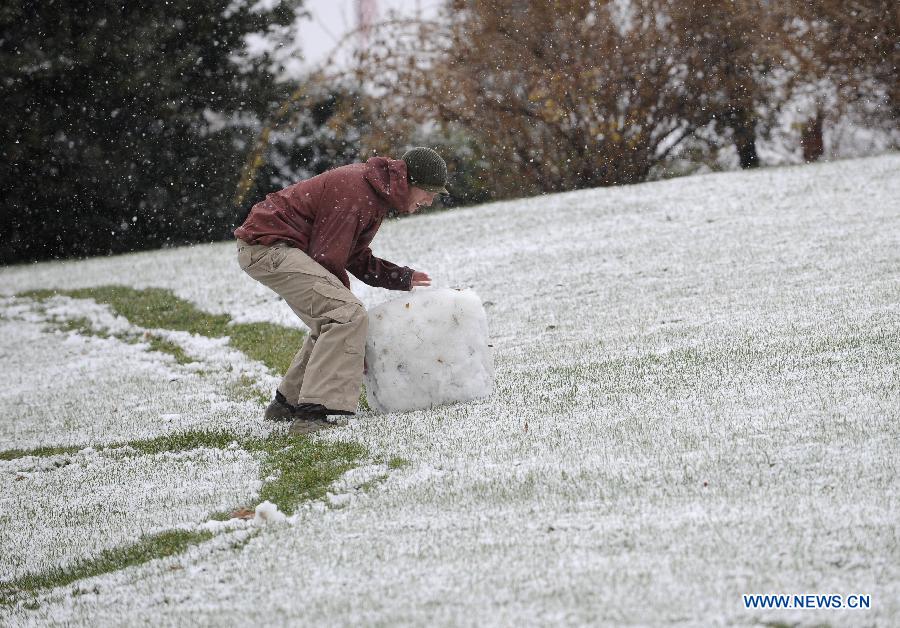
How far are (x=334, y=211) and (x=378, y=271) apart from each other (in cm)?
57

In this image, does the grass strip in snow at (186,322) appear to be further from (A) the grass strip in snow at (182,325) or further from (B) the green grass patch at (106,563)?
(B) the green grass patch at (106,563)

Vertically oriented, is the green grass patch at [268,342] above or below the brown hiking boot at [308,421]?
below

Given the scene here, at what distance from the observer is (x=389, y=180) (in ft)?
19.5

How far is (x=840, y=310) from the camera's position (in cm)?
779

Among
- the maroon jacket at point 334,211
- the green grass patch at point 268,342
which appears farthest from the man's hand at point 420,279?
the green grass patch at point 268,342

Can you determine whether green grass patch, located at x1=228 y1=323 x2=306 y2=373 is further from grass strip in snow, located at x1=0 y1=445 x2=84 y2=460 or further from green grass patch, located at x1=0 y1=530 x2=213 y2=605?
green grass patch, located at x1=0 y1=530 x2=213 y2=605

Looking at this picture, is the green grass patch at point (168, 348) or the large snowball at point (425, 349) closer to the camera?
the large snowball at point (425, 349)

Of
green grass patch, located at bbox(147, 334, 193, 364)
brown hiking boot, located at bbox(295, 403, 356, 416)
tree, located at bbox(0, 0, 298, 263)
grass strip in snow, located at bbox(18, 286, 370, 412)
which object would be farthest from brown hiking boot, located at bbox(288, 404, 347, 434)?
Result: tree, located at bbox(0, 0, 298, 263)

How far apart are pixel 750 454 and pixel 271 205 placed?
3.04 meters

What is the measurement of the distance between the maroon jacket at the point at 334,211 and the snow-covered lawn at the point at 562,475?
1.01 meters

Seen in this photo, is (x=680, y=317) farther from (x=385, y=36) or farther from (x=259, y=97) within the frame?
(x=259, y=97)

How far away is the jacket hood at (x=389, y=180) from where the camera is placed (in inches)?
232

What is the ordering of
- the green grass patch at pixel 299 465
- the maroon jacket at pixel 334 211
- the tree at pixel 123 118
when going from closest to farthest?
the green grass patch at pixel 299 465
the maroon jacket at pixel 334 211
the tree at pixel 123 118

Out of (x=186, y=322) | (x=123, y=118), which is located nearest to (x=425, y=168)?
(x=186, y=322)
